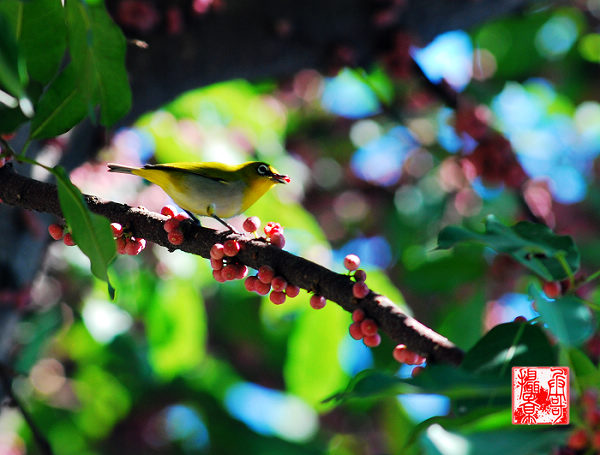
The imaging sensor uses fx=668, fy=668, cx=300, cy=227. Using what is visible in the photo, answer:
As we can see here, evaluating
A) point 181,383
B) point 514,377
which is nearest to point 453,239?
point 514,377

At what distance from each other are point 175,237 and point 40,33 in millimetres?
648

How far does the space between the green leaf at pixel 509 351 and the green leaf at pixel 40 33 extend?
132cm

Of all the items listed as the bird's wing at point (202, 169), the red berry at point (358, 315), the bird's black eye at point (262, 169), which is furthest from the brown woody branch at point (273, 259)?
the bird's black eye at point (262, 169)

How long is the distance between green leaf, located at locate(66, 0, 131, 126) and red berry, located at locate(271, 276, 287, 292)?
0.63 metres

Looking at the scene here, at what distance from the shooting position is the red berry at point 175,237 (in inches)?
68.4

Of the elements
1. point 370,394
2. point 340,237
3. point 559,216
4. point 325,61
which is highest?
point 370,394

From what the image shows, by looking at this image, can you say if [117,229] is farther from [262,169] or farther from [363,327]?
[262,169]

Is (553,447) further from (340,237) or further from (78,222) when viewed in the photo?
(340,237)

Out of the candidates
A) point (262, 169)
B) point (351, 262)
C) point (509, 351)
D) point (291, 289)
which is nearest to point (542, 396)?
point (509, 351)

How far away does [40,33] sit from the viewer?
5.78 feet

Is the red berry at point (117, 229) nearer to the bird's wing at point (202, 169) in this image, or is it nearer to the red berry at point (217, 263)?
the red berry at point (217, 263)

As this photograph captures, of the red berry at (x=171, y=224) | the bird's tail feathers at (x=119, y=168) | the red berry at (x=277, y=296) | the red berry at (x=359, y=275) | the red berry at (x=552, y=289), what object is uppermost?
the red berry at (x=552, y=289)

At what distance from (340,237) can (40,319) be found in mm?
3290

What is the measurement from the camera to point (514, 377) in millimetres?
1425
